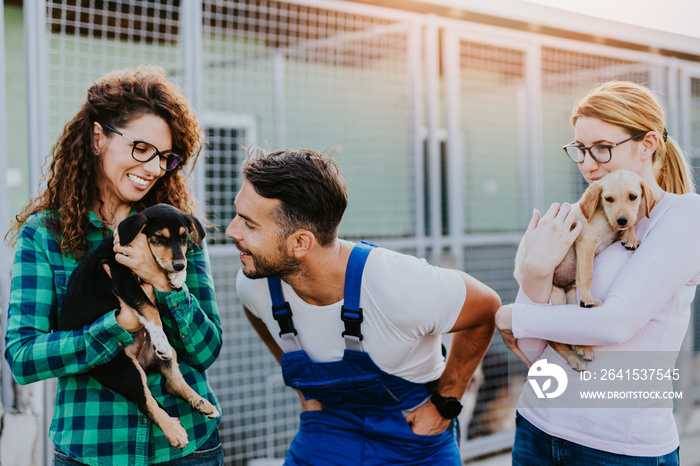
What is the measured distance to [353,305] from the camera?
1958mm

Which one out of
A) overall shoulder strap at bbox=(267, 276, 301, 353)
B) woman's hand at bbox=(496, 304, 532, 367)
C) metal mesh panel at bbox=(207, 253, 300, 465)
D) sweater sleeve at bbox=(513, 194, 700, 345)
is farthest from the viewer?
metal mesh panel at bbox=(207, 253, 300, 465)

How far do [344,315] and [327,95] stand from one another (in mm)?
4727

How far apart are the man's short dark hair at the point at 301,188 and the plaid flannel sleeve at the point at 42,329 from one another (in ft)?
2.22

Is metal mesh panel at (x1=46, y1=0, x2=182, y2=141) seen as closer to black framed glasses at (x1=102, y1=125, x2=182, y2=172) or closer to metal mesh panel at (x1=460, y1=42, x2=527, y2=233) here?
black framed glasses at (x1=102, y1=125, x2=182, y2=172)

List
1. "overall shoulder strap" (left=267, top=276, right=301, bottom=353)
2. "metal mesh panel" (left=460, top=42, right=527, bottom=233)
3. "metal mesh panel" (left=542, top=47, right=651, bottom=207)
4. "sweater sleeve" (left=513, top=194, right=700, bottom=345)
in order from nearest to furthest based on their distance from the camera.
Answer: "sweater sleeve" (left=513, top=194, right=700, bottom=345), "overall shoulder strap" (left=267, top=276, right=301, bottom=353), "metal mesh panel" (left=542, top=47, right=651, bottom=207), "metal mesh panel" (left=460, top=42, right=527, bottom=233)

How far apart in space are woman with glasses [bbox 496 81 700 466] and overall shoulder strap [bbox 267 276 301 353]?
0.75 meters

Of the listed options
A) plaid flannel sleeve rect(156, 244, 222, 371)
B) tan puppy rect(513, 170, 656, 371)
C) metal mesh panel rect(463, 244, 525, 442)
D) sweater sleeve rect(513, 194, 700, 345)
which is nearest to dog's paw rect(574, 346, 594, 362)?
tan puppy rect(513, 170, 656, 371)

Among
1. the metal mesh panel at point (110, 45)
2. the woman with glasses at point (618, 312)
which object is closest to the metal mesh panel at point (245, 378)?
the metal mesh panel at point (110, 45)

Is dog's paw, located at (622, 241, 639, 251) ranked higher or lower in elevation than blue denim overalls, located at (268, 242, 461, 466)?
higher

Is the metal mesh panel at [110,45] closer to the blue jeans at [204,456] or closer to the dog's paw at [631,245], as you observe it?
the blue jeans at [204,456]

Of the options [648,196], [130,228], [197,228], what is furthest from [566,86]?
[130,228]

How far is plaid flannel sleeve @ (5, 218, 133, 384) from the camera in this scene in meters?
1.54

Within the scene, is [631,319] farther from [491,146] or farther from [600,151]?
[491,146]

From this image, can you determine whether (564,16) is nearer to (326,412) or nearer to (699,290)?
(699,290)
